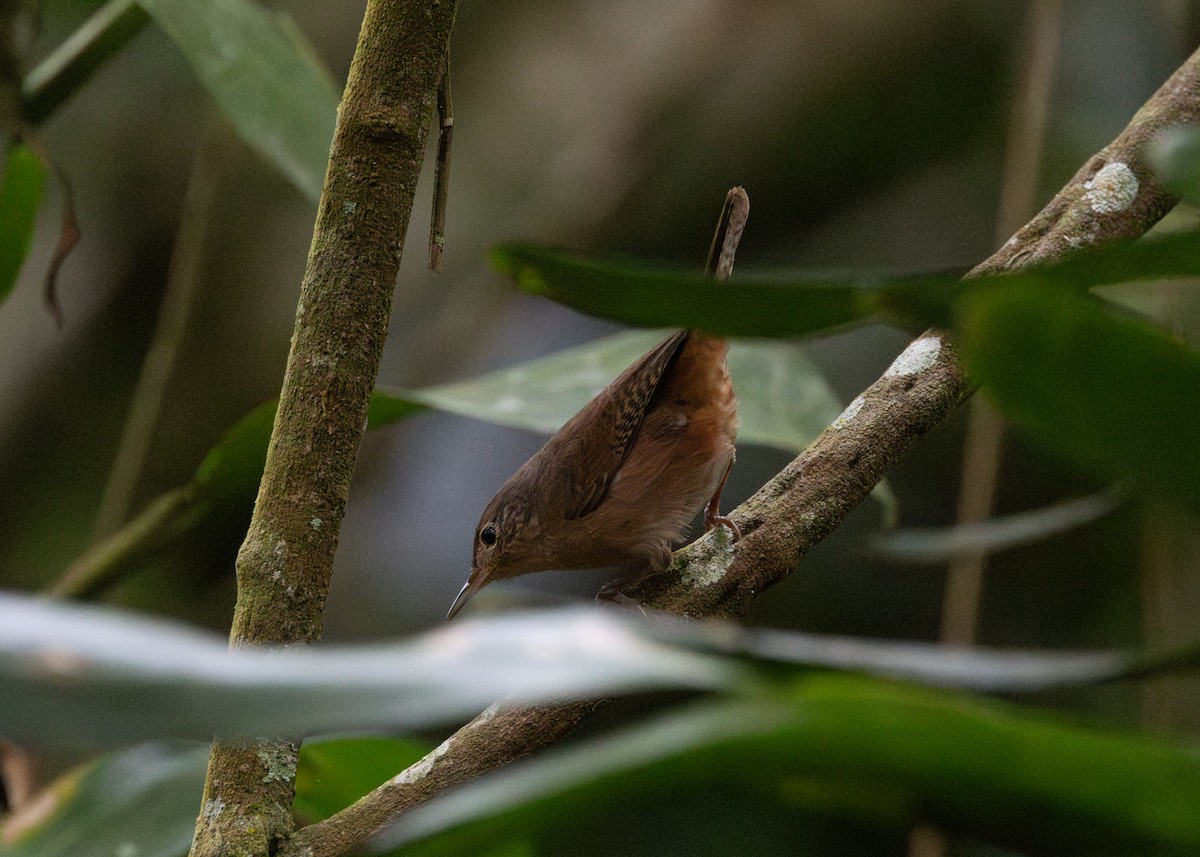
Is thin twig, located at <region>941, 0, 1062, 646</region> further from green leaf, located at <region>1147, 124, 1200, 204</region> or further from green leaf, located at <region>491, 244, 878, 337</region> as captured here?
green leaf, located at <region>491, 244, 878, 337</region>

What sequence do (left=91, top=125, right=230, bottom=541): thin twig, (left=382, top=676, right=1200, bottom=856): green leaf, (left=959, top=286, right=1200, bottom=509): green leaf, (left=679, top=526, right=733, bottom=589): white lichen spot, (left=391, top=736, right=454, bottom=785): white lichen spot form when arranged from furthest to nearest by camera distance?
1. (left=91, top=125, right=230, bottom=541): thin twig
2. (left=679, top=526, right=733, bottom=589): white lichen spot
3. (left=391, top=736, right=454, bottom=785): white lichen spot
4. (left=959, top=286, right=1200, bottom=509): green leaf
5. (left=382, top=676, right=1200, bottom=856): green leaf

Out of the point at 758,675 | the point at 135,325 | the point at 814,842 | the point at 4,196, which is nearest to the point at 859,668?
the point at 758,675

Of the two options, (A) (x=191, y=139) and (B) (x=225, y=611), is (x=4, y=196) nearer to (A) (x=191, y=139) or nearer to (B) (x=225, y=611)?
(B) (x=225, y=611)

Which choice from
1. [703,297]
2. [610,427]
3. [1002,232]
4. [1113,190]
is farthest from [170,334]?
[703,297]

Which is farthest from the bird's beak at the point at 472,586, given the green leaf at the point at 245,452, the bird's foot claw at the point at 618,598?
the green leaf at the point at 245,452

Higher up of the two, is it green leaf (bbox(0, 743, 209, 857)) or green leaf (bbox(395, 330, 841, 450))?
green leaf (bbox(395, 330, 841, 450))

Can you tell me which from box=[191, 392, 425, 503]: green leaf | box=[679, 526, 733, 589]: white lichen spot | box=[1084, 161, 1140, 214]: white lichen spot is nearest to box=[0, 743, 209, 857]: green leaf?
box=[191, 392, 425, 503]: green leaf

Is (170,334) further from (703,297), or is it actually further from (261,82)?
(703,297)
